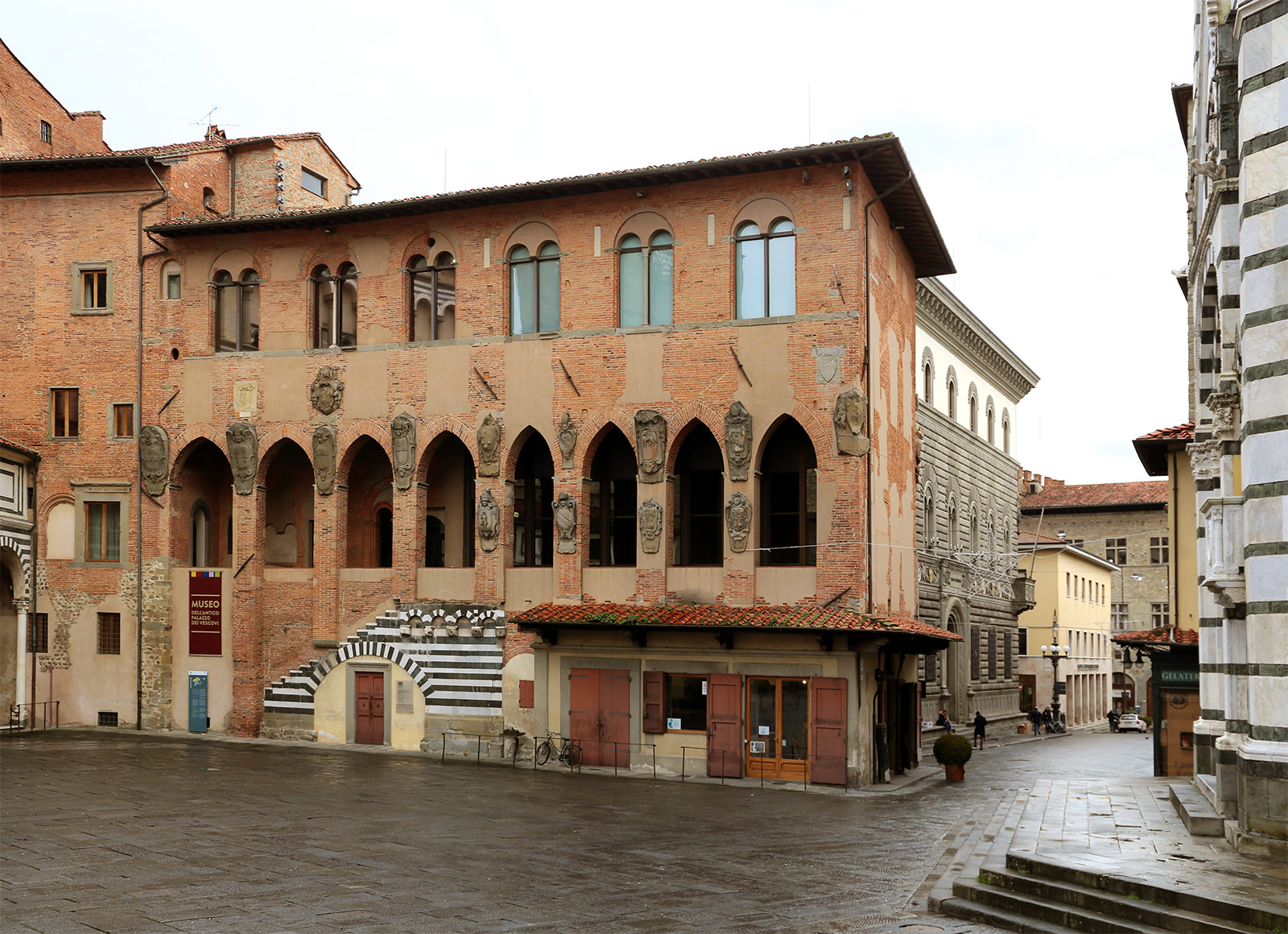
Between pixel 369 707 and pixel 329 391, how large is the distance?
752 centimetres

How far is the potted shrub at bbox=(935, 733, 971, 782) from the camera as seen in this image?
1120 inches

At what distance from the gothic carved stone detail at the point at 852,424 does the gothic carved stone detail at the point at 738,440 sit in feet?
6.39

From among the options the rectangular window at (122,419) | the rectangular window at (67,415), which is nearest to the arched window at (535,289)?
the rectangular window at (122,419)

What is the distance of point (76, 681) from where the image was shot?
3291cm

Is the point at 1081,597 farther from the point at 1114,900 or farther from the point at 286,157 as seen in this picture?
the point at 1114,900

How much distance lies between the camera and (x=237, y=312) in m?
32.8

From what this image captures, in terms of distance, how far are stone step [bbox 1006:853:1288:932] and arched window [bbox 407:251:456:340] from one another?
20.5m

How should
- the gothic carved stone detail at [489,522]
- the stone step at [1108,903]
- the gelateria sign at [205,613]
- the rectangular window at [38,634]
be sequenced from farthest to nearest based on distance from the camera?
the rectangular window at [38,634]
the gelateria sign at [205,613]
the gothic carved stone detail at [489,522]
the stone step at [1108,903]

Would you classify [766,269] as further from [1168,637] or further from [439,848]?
[439,848]

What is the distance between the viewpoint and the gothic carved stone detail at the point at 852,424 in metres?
27.1

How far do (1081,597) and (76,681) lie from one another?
169 ft

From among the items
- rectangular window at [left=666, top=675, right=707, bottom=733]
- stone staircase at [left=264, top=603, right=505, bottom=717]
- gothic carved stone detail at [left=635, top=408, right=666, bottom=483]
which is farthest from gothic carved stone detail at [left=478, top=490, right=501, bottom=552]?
rectangular window at [left=666, top=675, right=707, bottom=733]

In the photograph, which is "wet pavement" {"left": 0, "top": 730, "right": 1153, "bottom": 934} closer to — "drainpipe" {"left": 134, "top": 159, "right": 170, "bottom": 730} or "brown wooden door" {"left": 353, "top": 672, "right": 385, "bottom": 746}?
"brown wooden door" {"left": 353, "top": 672, "right": 385, "bottom": 746}

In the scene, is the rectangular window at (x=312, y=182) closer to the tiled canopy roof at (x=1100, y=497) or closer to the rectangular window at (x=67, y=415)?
the rectangular window at (x=67, y=415)
